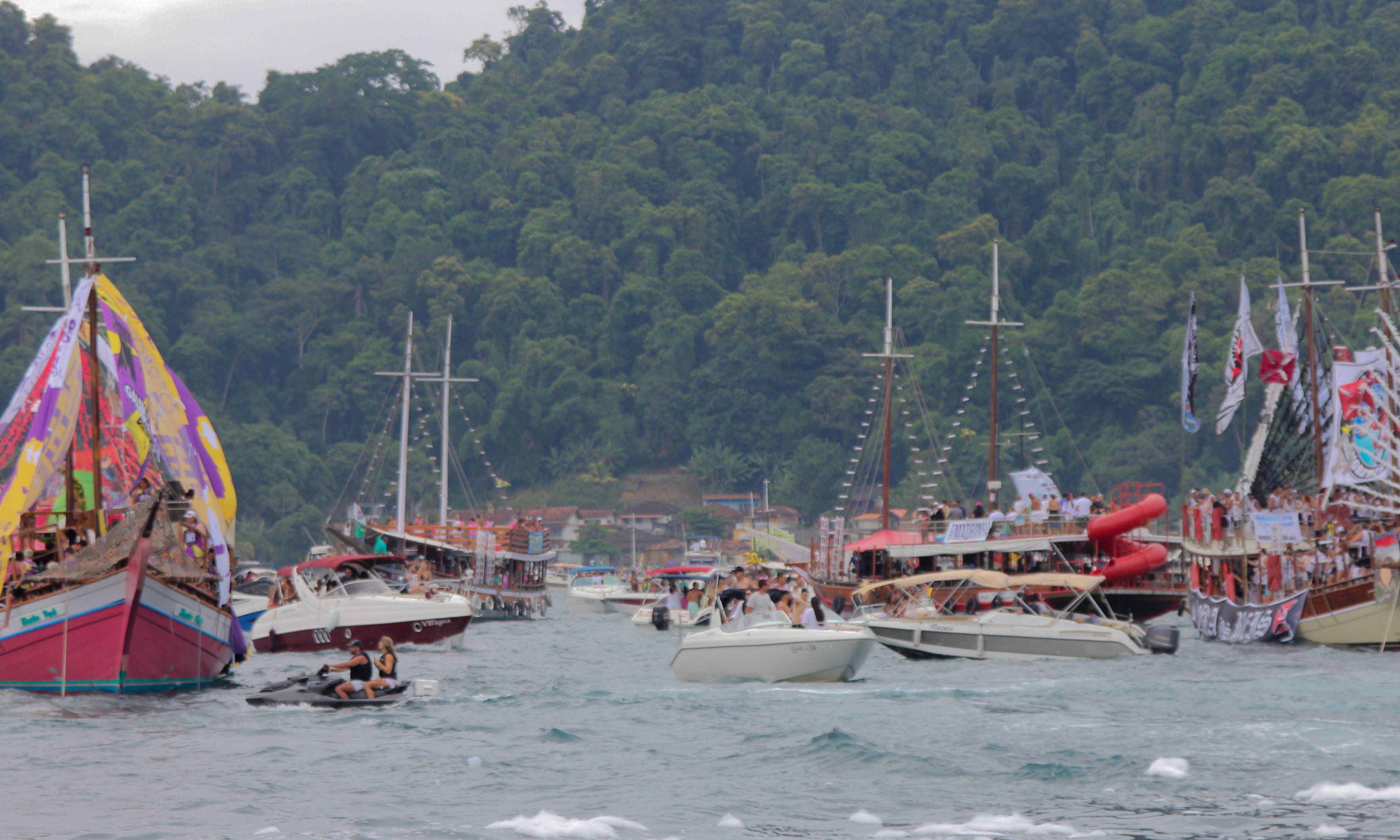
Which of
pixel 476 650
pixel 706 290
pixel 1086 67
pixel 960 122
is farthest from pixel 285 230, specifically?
pixel 476 650

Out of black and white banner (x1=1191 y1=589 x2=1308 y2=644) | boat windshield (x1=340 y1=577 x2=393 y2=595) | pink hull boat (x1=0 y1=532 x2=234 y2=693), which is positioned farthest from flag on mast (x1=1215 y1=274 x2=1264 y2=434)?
pink hull boat (x1=0 y1=532 x2=234 y2=693)

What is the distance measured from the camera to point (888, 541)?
5675cm

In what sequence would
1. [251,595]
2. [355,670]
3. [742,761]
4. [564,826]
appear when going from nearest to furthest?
[564,826]
[742,761]
[355,670]
[251,595]

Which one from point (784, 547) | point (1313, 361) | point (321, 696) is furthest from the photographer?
point (784, 547)

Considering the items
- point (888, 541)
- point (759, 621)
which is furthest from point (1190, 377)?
point (759, 621)

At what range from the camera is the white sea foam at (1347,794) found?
60.6 feet

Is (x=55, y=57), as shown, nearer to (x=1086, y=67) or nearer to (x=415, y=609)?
(x=1086, y=67)

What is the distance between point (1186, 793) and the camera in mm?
19078

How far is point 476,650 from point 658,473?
10129 cm

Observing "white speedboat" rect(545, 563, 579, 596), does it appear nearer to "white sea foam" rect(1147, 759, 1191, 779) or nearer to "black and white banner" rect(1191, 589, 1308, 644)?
"black and white banner" rect(1191, 589, 1308, 644)

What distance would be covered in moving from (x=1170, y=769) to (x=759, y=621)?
1058cm

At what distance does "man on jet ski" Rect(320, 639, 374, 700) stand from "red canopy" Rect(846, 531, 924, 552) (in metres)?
29.4

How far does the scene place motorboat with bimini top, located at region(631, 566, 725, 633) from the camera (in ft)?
182

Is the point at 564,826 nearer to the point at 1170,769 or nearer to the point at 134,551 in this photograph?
the point at 1170,769
